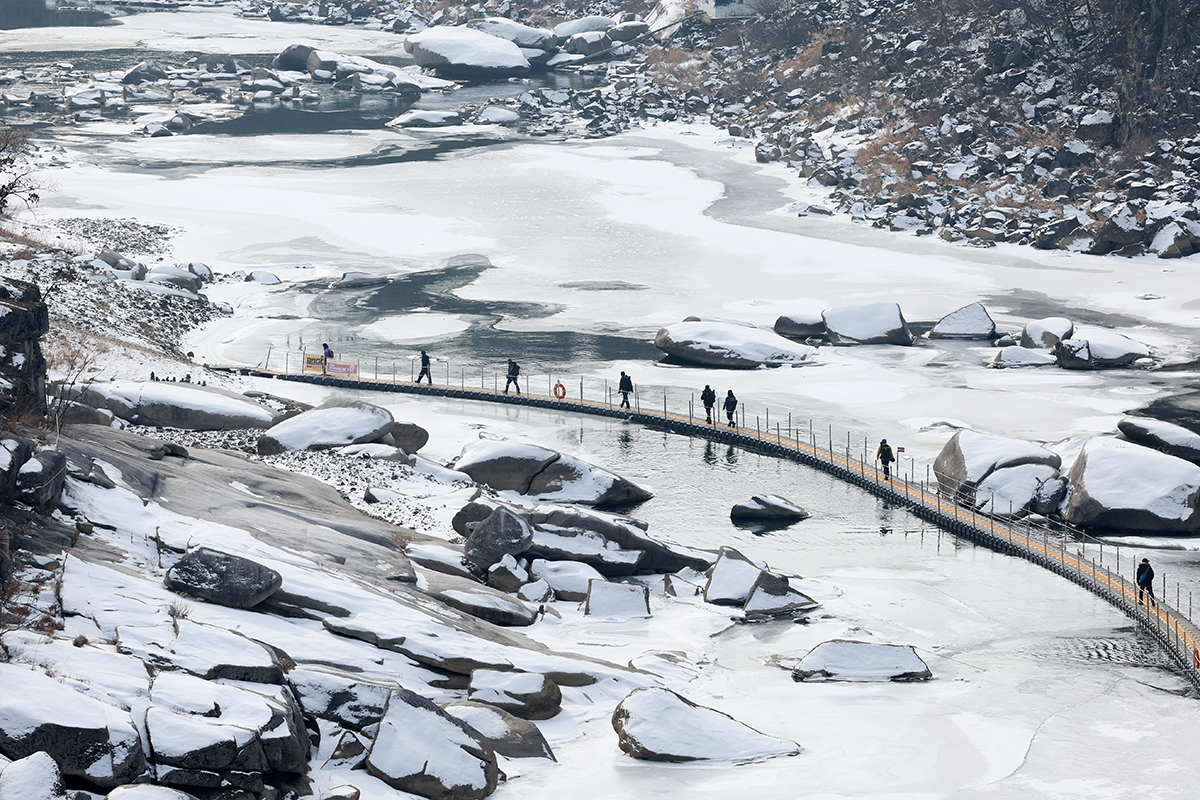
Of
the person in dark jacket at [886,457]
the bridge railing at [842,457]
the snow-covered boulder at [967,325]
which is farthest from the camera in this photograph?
the snow-covered boulder at [967,325]

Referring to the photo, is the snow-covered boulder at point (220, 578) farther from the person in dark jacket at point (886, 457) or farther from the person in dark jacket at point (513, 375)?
the person in dark jacket at point (513, 375)

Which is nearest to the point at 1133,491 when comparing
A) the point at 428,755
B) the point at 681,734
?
the point at 681,734

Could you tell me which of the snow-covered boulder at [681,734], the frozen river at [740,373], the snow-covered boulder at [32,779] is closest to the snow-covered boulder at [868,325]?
the frozen river at [740,373]

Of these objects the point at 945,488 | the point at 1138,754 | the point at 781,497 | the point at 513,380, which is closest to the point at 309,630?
the point at 1138,754

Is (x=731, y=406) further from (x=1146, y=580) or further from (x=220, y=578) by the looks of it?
(x=220, y=578)

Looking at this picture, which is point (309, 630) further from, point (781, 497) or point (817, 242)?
point (817, 242)

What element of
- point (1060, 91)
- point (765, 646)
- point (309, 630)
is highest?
point (1060, 91)
